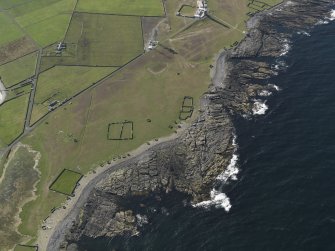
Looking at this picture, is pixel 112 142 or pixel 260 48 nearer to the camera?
pixel 112 142

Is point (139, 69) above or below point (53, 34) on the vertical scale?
below

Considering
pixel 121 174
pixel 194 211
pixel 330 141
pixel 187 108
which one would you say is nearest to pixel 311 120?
pixel 330 141

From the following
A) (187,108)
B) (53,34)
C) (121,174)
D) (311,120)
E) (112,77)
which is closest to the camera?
(121,174)

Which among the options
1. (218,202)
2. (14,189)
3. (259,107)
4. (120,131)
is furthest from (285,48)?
(14,189)

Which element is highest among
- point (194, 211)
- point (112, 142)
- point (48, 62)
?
point (48, 62)

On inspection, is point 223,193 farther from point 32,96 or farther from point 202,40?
point 202,40

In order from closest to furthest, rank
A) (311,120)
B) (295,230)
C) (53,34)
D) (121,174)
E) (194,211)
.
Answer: (295,230) → (194,211) → (121,174) → (311,120) → (53,34)

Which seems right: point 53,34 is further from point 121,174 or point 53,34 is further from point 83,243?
point 83,243
